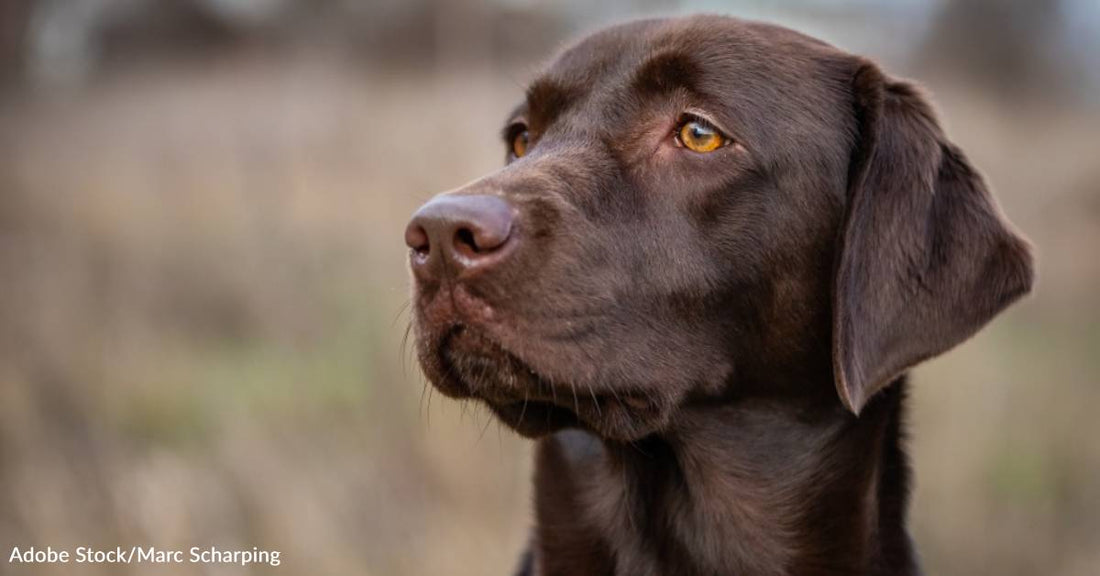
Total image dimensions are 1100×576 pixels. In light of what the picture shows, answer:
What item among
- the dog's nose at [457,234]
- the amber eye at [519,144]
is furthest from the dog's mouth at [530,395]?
the amber eye at [519,144]

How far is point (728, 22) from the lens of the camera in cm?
316

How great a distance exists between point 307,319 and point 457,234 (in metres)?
4.50

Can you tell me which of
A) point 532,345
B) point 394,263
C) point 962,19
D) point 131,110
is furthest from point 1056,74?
point 532,345

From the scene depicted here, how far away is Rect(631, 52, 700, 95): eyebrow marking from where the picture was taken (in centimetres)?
300

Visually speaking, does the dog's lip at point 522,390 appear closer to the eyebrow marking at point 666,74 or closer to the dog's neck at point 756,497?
the dog's neck at point 756,497

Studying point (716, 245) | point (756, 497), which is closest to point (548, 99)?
point (716, 245)

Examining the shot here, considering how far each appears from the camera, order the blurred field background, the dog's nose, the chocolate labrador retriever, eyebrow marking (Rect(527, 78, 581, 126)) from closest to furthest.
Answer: the dog's nose < the chocolate labrador retriever < eyebrow marking (Rect(527, 78, 581, 126)) < the blurred field background

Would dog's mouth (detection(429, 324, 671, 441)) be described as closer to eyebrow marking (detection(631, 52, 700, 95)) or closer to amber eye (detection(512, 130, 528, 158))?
eyebrow marking (detection(631, 52, 700, 95))

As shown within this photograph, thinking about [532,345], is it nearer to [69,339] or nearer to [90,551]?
[90,551]

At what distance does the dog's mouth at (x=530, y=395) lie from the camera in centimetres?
251

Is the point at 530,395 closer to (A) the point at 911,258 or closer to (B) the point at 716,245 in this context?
(B) the point at 716,245

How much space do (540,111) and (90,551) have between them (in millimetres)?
2837

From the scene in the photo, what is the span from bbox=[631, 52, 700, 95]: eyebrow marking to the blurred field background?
1.92 ft

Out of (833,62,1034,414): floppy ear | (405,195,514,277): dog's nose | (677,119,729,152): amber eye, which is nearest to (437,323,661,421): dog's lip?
(405,195,514,277): dog's nose
